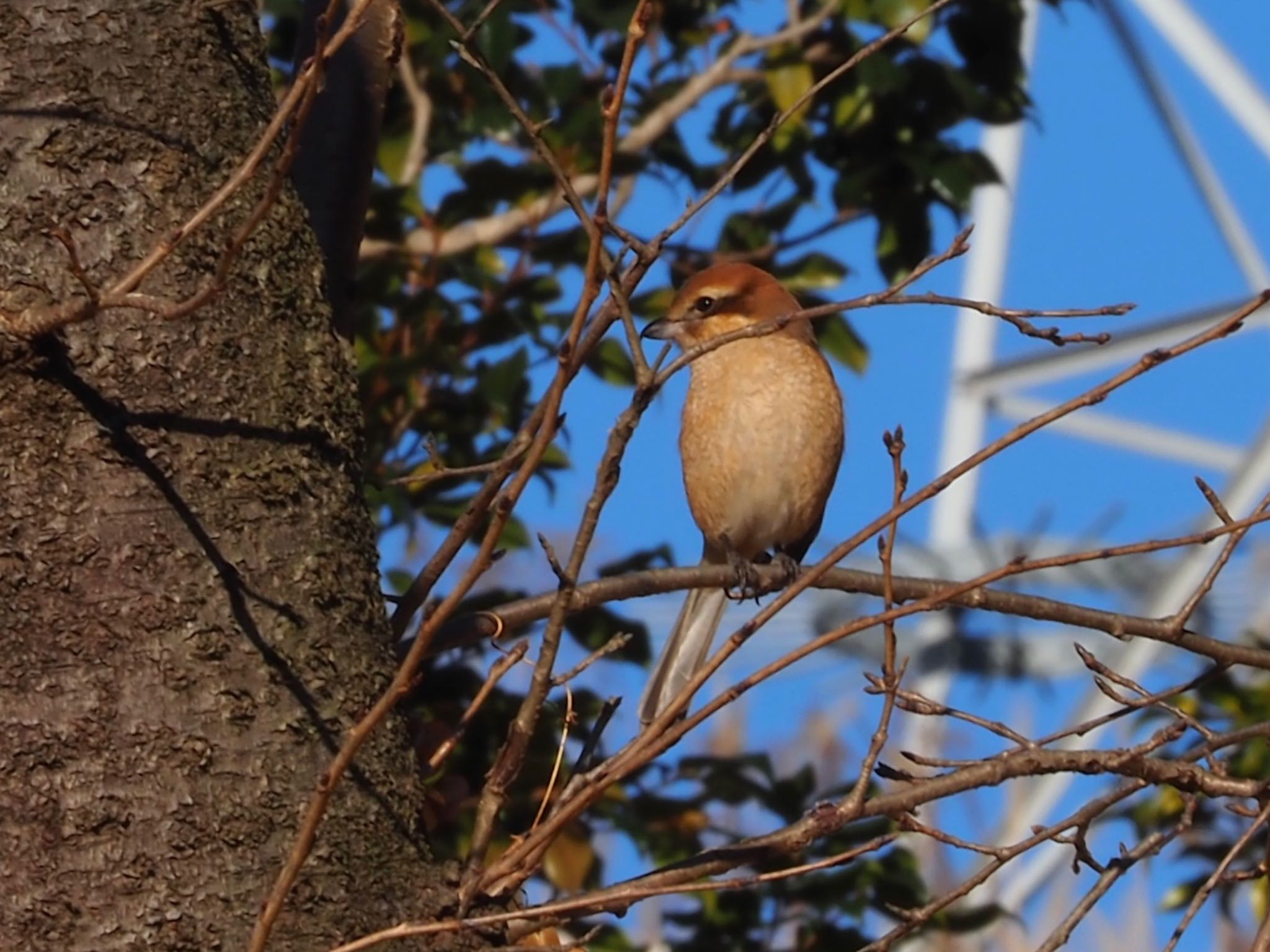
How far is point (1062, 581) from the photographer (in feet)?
28.0

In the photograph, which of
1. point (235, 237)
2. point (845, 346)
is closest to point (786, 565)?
point (845, 346)

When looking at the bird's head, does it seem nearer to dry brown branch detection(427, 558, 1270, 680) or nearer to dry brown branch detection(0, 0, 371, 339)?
dry brown branch detection(427, 558, 1270, 680)

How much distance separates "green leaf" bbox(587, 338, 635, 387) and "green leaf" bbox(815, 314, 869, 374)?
441 millimetres

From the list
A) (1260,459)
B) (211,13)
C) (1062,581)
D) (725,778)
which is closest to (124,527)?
(211,13)

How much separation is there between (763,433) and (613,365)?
334 millimetres

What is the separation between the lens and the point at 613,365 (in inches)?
147

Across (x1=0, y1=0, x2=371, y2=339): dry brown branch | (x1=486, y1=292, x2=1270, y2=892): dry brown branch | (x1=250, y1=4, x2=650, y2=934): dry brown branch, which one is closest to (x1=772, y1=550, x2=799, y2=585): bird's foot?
(x1=486, y1=292, x2=1270, y2=892): dry brown branch

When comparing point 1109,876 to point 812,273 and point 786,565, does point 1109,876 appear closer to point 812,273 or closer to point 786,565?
point 786,565

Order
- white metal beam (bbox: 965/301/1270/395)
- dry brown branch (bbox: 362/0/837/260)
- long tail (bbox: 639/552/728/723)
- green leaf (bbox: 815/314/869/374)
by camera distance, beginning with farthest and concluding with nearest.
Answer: white metal beam (bbox: 965/301/1270/395), green leaf (bbox: 815/314/869/374), dry brown branch (bbox: 362/0/837/260), long tail (bbox: 639/552/728/723)

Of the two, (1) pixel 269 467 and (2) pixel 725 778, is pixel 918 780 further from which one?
(2) pixel 725 778

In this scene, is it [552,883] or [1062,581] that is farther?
[1062,581]

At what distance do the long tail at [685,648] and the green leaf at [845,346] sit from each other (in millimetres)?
595

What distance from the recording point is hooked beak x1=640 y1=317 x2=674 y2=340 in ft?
12.1

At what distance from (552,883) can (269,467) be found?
1.77 metres
